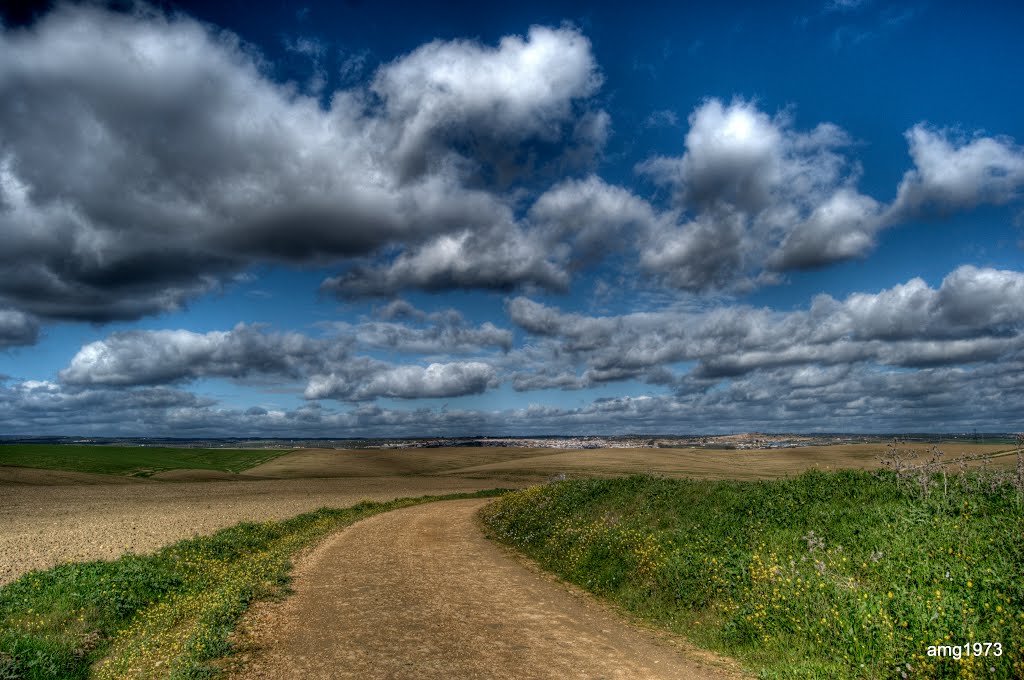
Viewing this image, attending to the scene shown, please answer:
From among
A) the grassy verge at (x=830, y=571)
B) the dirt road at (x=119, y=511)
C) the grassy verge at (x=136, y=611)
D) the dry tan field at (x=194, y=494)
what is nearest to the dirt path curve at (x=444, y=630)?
the grassy verge at (x=136, y=611)

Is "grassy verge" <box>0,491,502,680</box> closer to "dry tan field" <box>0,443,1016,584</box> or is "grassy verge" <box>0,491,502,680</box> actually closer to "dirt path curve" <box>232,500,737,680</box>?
"dirt path curve" <box>232,500,737,680</box>

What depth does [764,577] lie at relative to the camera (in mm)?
11141

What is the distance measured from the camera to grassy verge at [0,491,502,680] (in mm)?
10047

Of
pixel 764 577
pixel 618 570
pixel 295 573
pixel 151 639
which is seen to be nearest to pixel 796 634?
pixel 764 577

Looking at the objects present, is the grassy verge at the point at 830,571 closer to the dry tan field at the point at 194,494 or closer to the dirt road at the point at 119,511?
the dry tan field at the point at 194,494

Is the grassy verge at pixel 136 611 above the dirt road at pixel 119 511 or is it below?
above

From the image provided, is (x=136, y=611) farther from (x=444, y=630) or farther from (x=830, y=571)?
(x=830, y=571)

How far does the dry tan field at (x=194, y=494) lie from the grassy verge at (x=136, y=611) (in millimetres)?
6206

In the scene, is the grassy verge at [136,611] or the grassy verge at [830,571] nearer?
the grassy verge at [830,571]

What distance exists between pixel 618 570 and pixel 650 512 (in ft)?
14.5

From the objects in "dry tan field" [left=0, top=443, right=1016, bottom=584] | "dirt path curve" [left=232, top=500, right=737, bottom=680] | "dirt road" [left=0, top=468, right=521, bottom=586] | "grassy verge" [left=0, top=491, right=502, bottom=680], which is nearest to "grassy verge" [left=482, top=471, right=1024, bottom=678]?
"dirt path curve" [left=232, top=500, right=737, bottom=680]

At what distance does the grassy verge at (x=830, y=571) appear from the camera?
7980 millimetres

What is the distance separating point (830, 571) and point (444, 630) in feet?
24.1

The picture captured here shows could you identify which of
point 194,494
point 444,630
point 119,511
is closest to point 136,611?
point 444,630
